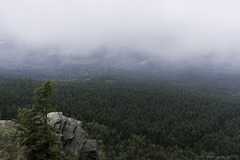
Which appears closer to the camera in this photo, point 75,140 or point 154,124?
point 75,140

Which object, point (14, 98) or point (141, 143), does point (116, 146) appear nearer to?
point (141, 143)

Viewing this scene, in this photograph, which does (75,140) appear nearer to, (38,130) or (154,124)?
(38,130)

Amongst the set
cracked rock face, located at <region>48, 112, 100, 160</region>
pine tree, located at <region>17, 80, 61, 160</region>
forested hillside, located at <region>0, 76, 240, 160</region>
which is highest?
pine tree, located at <region>17, 80, 61, 160</region>

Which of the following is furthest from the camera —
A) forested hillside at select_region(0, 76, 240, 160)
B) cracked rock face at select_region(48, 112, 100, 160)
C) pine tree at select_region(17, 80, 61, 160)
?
forested hillside at select_region(0, 76, 240, 160)

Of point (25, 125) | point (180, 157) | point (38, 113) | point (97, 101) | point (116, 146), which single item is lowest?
point (180, 157)

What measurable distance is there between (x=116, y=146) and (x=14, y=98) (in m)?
99.9

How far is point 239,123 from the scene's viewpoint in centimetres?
11544

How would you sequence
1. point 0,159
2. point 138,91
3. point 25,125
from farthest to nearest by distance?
point 138,91 < point 25,125 < point 0,159

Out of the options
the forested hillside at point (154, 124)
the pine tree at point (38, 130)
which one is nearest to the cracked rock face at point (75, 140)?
the pine tree at point (38, 130)

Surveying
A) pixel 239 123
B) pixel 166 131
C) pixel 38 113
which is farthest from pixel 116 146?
pixel 239 123

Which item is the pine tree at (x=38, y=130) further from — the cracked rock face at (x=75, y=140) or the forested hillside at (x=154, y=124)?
the forested hillside at (x=154, y=124)

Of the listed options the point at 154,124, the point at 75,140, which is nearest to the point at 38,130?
the point at 75,140

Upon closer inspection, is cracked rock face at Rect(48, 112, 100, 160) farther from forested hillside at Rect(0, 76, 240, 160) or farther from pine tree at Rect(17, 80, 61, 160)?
forested hillside at Rect(0, 76, 240, 160)

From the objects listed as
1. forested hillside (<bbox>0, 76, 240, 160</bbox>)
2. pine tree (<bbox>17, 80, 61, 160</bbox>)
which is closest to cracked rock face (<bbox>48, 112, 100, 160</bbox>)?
Answer: pine tree (<bbox>17, 80, 61, 160</bbox>)
